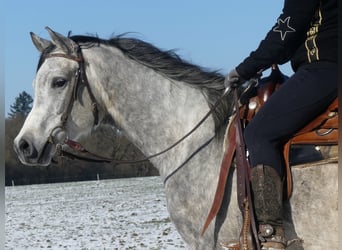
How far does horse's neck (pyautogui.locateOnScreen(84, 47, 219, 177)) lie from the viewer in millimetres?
4262

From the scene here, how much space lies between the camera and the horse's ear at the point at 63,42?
4.35 metres

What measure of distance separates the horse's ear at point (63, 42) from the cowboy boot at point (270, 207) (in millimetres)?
1871

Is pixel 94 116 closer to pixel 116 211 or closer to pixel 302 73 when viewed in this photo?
pixel 302 73

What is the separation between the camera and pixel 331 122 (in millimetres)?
3598

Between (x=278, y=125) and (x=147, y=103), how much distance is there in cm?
123

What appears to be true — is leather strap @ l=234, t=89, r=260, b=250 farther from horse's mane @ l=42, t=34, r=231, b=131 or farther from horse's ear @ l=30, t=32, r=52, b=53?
horse's ear @ l=30, t=32, r=52, b=53

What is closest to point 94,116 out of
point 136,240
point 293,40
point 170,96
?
point 170,96

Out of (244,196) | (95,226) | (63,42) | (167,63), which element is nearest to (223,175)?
(244,196)

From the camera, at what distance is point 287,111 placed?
359 centimetres

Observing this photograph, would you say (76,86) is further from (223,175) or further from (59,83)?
(223,175)

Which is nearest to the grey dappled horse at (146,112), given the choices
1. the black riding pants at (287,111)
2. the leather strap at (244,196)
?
the leather strap at (244,196)

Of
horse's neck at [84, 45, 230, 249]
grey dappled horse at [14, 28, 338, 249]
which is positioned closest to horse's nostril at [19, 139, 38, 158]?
grey dappled horse at [14, 28, 338, 249]

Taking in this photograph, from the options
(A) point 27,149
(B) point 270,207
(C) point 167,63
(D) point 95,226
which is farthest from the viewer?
(D) point 95,226

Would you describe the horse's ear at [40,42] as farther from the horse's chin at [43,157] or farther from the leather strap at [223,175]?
the leather strap at [223,175]
